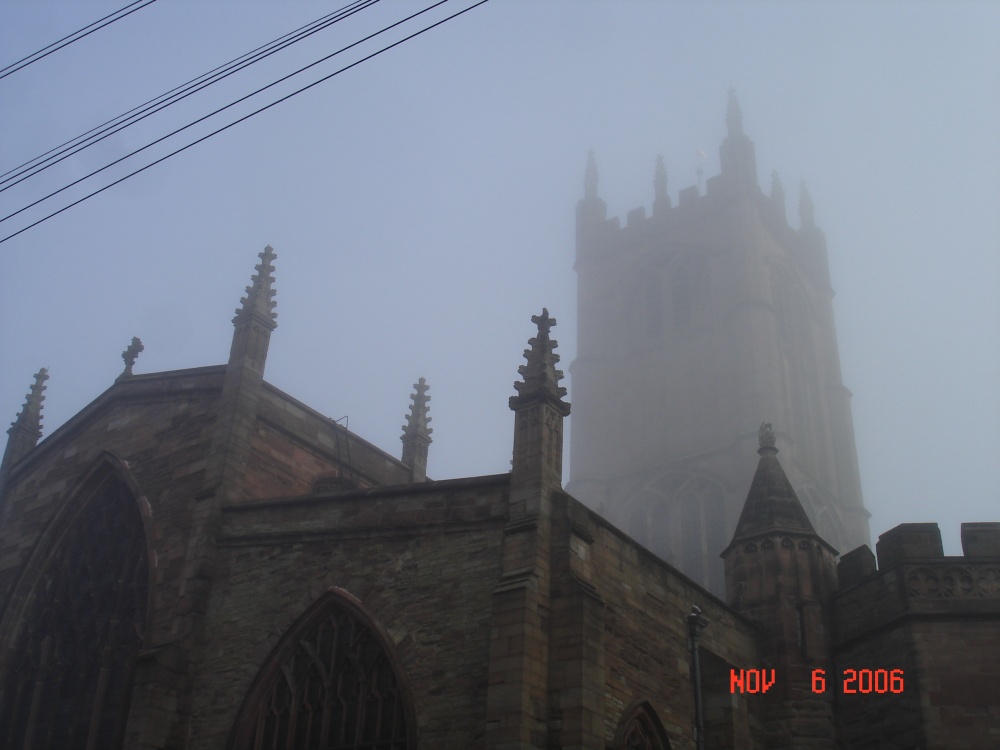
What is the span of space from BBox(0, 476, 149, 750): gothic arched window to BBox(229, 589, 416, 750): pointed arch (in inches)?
134

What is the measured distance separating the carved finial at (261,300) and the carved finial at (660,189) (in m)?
34.5

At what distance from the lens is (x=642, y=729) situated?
18250mm

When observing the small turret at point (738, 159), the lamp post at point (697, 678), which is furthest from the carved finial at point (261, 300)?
the small turret at point (738, 159)

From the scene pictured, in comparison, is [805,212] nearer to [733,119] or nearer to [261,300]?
[733,119]

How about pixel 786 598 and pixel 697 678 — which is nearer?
pixel 697 678

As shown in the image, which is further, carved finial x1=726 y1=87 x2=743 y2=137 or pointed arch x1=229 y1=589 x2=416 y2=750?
carved finial x1=726 y1=87 x2=743 y2=137

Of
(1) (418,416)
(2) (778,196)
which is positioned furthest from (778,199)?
(1) (418,416)

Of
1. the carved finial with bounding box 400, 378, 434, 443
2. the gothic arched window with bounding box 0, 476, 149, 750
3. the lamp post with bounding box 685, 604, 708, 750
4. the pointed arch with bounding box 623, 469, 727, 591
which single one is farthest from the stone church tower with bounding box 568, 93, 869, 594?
the lamp post with bounding box 685, 604, 708, 750

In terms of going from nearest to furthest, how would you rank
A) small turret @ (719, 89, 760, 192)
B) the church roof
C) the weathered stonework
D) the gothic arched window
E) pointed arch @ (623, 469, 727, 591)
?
the weathered stonework < the gothic arched window < the church roof < pointed arch @ (623, 469, 727, 591) < small turret @ (719, 89, 760, 192)

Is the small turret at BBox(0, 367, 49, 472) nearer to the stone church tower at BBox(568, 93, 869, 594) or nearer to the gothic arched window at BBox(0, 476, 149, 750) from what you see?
the gothic arched window at BBox(0, 476, 149, 750)

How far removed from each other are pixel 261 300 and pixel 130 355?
4180mm

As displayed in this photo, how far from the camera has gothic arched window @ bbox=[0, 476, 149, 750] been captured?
21328mm

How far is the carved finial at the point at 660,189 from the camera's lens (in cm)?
5662
